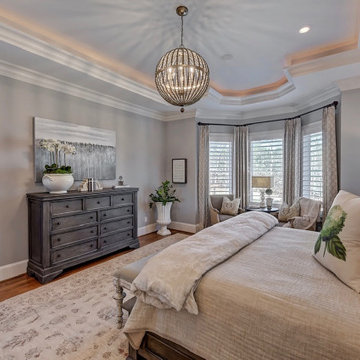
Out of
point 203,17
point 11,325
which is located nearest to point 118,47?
point 203,17

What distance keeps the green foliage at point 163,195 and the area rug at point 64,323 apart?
7.49ft

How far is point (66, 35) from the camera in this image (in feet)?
9.50

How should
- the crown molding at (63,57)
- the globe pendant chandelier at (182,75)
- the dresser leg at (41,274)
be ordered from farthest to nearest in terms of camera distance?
1. the dresser leg at (41,274)
2. the crown molding at (63,57)
3. the globe pendant chandelier at (182,75)

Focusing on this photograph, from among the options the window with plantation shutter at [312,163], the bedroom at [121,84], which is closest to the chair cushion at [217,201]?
the bedroom at [121,84]

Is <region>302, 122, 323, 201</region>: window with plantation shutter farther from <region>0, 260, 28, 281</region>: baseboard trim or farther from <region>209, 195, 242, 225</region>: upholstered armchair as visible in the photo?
<region>0, 260, 28, 281</region>: baseboard trim

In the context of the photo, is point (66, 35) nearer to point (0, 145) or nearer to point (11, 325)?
point (0, 145)

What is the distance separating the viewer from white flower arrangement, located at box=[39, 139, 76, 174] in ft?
11.0

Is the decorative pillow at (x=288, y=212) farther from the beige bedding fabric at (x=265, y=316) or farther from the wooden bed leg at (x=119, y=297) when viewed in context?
the wooden bed leg at (x=119, y=297)

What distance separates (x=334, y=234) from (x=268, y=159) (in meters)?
3.98

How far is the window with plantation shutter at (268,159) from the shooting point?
5203mm

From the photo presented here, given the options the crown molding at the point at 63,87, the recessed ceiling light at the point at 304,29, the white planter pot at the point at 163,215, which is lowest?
the white planter pot at the point at 163,215

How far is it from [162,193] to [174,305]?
4.06m

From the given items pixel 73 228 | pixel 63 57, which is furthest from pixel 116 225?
pixel 63 57

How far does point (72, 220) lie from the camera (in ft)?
11.1
